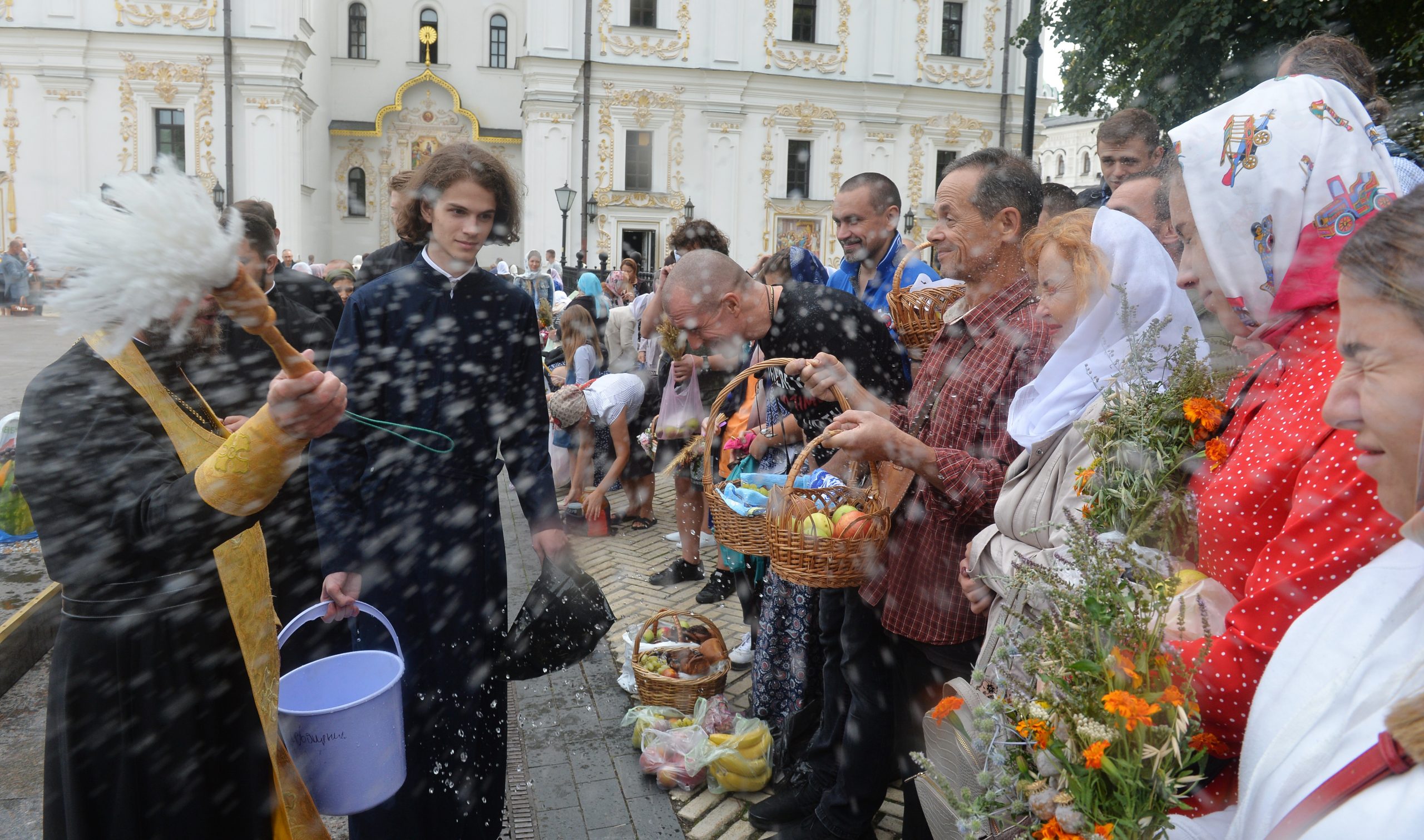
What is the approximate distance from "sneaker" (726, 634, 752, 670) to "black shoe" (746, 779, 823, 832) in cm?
150

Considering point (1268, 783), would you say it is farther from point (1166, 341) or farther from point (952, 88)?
point (952, 88)

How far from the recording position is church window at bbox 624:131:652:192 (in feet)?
104

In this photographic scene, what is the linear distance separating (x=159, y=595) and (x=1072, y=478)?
7.51ft

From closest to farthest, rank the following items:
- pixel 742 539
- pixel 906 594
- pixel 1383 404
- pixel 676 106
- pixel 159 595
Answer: pixel 1383 404 → pixel 159 595 → pixel 906 594 → pixel 742 539 → pixel 676 106

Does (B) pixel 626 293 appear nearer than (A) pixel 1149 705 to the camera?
No

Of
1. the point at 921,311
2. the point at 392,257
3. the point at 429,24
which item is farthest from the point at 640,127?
the point at 921,311

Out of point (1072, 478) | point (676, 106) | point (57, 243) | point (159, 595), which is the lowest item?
point (159, 595)

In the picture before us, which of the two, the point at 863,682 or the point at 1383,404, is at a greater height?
the point at 1383,404

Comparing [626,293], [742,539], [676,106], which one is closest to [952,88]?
[676,106]

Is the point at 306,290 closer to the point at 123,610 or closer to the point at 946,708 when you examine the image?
the point at 123,610

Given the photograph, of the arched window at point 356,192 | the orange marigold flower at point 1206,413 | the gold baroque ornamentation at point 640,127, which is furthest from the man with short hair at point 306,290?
the arched window at point 356,192

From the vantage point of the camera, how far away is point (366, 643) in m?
3.22

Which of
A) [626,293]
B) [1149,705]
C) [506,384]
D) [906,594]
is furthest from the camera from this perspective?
[626,293]

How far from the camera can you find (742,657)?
5.28m
